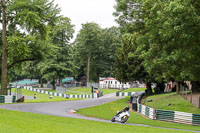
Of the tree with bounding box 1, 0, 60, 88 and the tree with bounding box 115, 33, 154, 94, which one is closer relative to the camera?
the tree with bounding box 1, 0, 60, 88

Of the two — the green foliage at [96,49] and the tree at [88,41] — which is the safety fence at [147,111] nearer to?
the tree at [88,41]

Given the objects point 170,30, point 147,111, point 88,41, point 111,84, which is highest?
point 88,41

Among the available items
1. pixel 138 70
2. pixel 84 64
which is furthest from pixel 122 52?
pixel 84 64

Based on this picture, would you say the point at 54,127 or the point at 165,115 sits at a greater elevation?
the point at 54,127

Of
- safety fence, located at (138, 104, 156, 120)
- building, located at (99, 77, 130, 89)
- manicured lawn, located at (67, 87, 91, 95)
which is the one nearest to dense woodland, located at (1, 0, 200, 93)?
safety fence, located at (138, 104, 156, 120)

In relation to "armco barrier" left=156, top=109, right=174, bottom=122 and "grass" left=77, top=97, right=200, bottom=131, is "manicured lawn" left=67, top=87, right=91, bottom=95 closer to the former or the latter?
"grass" left=77, top=97, right=200, bottom=131

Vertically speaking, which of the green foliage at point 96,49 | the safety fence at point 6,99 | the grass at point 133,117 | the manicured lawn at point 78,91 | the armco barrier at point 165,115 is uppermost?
the green foliage at point 96,49

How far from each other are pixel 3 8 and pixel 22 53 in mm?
5132

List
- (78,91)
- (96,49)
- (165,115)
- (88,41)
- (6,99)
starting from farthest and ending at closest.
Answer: (96,49) → (88,41) → (78,91) → (6,99) → (165,115)

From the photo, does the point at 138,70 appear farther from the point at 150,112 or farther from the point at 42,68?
the point at 42,68

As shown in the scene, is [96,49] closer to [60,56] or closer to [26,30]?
[60,56]

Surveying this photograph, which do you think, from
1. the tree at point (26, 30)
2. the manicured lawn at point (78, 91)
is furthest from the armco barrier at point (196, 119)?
the manicured lawn at point (78, 91)

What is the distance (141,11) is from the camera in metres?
27.0

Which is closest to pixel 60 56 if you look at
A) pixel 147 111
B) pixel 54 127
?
pixel 147 111
